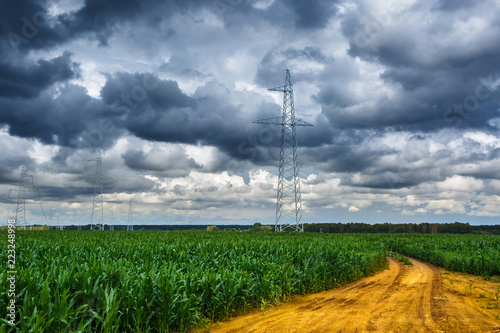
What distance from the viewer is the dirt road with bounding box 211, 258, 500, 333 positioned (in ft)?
29.1

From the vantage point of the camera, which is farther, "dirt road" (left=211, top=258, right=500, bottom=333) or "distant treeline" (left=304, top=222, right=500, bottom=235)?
"distant treeline" (left=304, top=222, right=500, bottom=235)

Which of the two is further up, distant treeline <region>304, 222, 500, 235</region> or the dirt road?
the dirt road

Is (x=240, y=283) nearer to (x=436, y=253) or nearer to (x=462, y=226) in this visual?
(x=436, y=253)

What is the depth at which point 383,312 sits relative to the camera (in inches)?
404

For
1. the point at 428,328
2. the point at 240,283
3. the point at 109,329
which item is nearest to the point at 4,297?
the point at 109,329

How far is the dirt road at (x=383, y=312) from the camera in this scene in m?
8.88

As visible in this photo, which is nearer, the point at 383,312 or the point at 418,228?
the point at 383,312

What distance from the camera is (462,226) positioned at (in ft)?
429

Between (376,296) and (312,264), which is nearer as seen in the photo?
(376,296)

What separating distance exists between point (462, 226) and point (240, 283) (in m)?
149

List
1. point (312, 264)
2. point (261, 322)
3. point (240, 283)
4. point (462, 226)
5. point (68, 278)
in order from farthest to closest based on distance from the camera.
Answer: point (462, 226), point (312, 264), point (240, 283), point (261, 322), point (68, 278)

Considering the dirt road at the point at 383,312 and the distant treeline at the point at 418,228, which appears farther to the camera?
the distant treeline at the point at 418,228

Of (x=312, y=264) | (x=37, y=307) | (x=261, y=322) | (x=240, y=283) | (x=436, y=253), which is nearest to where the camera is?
(x=37, y=307)

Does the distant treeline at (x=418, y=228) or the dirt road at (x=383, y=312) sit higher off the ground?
the dirt road at (x=383, y=312)
